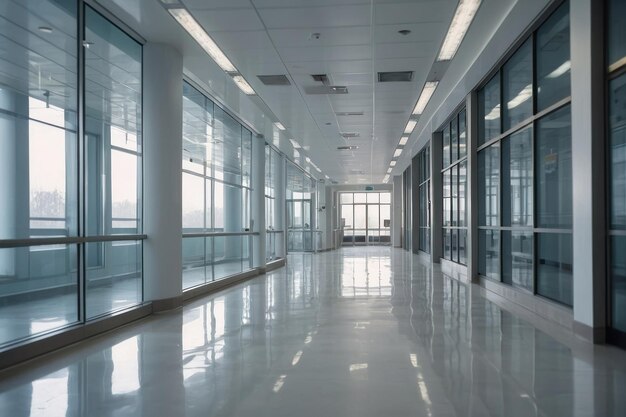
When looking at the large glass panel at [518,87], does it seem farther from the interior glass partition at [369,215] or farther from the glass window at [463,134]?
the interior glass partition at [369,215]

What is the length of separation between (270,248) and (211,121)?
6.69 m

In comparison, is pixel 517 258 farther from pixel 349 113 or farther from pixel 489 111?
pixel 349 113

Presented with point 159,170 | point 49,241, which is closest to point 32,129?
point 159,170

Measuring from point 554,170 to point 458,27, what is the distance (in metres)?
2.41

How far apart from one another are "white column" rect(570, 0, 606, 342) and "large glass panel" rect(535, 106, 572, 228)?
82cm

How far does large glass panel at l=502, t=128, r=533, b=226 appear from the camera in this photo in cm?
773

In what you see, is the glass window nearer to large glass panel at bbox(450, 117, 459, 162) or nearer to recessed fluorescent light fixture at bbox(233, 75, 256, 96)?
large glass panel at bbox(450, 117, 459, 162)

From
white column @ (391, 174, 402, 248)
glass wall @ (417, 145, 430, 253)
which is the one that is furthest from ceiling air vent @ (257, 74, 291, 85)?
white column @ (391, 174, 402, 248)

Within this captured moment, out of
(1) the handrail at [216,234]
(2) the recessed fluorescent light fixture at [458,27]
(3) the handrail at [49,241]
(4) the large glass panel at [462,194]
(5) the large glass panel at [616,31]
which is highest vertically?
(2) the recessed fluorescent light fixture at [458,27]

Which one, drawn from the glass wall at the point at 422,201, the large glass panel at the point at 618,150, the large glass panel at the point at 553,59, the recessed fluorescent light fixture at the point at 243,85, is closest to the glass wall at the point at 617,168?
the large glass panel at the point at 618,150

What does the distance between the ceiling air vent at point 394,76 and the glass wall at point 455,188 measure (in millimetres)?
3159

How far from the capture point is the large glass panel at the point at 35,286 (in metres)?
7.82

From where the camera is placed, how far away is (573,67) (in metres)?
5.82

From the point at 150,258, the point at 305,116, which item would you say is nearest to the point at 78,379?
the point at 150,258
